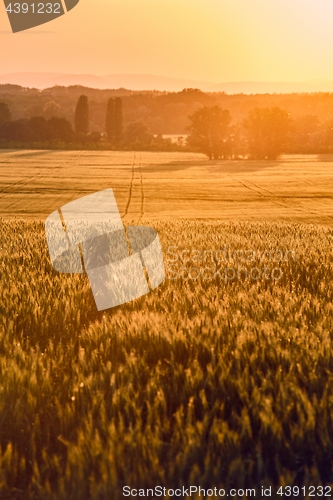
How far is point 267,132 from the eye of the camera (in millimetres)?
100750

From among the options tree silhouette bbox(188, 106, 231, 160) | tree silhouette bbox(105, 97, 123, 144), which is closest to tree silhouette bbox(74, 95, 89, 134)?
tree silhouette bbox(105, 97, 123, 144)

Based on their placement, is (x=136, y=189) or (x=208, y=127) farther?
(x=208, y=127)

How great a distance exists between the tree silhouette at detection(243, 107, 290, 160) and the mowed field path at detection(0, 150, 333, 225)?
44.6 ft

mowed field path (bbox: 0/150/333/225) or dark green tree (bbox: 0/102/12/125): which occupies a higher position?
dark green tree (bbox: 0/102/12/125)

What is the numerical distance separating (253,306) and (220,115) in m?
110

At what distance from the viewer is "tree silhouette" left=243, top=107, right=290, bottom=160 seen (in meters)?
96.1

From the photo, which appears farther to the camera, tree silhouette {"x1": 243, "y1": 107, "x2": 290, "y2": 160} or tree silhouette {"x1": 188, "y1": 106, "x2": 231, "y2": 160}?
tree silhouette {"x1": 188, "y1": 106, "x2": 231, "y2": 160}

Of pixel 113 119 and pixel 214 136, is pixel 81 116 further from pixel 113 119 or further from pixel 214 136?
pixel 214 136

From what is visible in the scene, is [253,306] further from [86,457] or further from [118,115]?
[118,115]

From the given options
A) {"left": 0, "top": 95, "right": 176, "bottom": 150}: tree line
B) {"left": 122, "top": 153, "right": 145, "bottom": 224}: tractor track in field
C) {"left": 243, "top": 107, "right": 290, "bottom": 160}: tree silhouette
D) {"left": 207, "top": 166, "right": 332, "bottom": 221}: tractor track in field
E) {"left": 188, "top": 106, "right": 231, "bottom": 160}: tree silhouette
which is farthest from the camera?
{"left": 0, "top": 95, "right": 176, "bottom": 150}: tree line

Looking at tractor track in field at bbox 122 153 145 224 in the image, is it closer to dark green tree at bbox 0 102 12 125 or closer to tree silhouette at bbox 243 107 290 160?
tree silhouette at bbox 243 107 290 160

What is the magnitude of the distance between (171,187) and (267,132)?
53952 millimetres

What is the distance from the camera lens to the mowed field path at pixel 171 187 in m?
38.2

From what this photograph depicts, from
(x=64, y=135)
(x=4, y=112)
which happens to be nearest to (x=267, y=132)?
(x=64, y=135)
